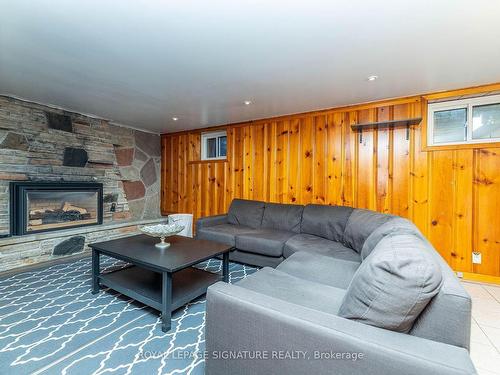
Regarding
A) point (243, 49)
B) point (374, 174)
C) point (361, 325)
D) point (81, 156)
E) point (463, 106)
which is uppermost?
point (243, 49)

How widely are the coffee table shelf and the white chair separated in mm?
1908

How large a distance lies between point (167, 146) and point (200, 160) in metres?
0.96

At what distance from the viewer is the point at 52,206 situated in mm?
3424

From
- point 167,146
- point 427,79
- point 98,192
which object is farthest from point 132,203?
point 427,79

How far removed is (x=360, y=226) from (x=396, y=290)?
1.63 metres

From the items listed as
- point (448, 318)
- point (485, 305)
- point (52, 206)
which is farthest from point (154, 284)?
point (485, 305)

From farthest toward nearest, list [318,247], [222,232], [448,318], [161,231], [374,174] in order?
[222,232]
[374,174]
[318,247]
[161,231]
[448,318]

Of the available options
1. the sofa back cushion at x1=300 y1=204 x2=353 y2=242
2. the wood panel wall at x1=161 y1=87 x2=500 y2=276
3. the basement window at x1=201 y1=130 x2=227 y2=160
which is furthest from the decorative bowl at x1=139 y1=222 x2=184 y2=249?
the basement window at x1=201 y1=130 x2=227 y2=160

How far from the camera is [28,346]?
5.23 ft

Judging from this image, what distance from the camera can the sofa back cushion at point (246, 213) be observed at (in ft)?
12.0

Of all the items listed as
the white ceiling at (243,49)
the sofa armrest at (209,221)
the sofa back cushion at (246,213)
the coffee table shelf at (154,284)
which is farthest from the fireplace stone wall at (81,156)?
the sofa back cushion at (246,213)

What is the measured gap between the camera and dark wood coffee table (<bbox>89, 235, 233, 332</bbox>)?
1827mm

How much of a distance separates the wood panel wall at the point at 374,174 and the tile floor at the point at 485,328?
0.30m

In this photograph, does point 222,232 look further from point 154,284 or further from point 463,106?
point 463,106
